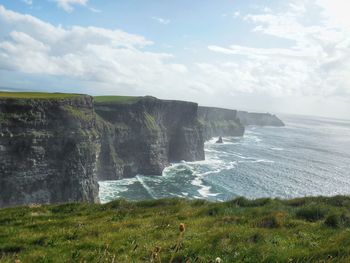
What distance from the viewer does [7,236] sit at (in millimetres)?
11484

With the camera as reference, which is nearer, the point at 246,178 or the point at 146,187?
the point at 146,187

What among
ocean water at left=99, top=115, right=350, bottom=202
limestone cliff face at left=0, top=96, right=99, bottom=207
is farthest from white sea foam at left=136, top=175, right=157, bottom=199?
limestone cliff face at left=0, top=96, right=99, bottom=207

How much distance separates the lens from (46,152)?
200 ft

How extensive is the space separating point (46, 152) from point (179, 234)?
56002 mm

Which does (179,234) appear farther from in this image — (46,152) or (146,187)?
(146,187)

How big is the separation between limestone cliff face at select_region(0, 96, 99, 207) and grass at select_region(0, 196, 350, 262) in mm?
43101

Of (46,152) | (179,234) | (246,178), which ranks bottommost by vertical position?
(246,178)

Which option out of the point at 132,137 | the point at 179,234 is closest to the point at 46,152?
the point at 132,137

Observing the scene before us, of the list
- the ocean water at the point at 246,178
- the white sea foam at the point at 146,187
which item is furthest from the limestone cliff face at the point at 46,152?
the white sea foam at the point at 146,187

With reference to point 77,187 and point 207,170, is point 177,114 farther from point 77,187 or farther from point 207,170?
point 77,187

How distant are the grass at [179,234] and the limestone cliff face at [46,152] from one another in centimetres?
4310

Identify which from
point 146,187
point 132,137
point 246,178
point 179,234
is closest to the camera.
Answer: point 179,234

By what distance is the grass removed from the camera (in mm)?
8250

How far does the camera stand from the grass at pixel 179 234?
8250 mm
